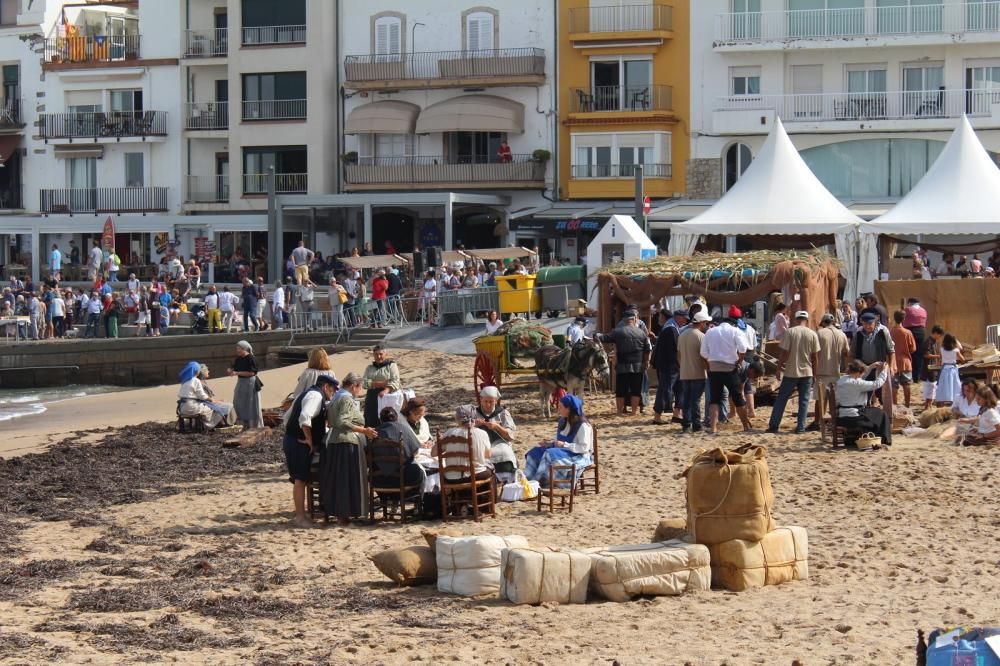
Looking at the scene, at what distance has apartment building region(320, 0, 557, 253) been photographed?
44.6 meters

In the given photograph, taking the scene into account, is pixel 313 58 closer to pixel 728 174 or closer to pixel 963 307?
pixel 728 174

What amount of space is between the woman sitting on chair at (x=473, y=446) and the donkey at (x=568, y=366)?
20.1 feet

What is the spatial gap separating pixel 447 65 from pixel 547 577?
3642 centimetres

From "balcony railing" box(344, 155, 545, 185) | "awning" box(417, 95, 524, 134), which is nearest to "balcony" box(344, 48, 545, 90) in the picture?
"awning" box(417, 95, 524, 134)

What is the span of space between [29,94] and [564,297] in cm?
2785

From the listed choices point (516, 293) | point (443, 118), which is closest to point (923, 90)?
point (443, 118)

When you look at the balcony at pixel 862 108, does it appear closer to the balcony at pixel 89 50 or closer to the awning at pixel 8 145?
the balcony at pixel 89 50

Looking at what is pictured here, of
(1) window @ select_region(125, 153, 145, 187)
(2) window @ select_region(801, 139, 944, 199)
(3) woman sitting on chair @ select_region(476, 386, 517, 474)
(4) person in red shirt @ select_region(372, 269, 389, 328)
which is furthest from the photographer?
(1) window @ select_region(125, 153, 145, 187)

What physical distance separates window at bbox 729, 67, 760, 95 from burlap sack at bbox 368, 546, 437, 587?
33914 mm

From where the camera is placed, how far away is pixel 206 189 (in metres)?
49.3

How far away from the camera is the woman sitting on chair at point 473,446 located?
43.2 ft

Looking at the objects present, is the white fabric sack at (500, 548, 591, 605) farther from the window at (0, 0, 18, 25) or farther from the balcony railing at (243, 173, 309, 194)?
the window at (0, 0, 18, 25)

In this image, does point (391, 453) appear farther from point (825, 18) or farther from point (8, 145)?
point (8, 145)

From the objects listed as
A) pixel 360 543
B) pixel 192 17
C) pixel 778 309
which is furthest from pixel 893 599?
pixel 192 17
